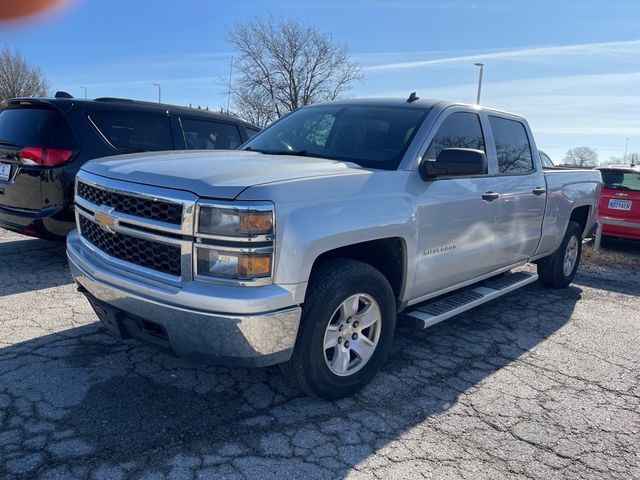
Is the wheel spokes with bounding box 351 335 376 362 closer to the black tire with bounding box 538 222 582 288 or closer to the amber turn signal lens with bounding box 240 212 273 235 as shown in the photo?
the amber turn signal lens with bounding box 240 212 273 235

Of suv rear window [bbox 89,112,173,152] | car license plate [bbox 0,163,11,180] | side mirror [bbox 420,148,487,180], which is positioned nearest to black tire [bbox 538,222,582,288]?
side mirror [bbox 420,148,487,180]

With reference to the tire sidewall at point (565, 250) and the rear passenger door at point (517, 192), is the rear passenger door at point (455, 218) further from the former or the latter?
the tire sidewall at point (565, 250)

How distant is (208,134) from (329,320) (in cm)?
496

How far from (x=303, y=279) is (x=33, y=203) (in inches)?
161

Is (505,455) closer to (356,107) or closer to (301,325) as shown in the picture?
(301,325)

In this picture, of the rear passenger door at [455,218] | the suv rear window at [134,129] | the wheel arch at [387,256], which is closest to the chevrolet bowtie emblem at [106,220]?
the wheel arch at [387,256]

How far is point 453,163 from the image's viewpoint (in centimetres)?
348

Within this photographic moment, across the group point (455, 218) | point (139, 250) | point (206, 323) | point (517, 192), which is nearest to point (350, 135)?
point (455, 218)

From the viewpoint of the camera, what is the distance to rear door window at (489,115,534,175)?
4.71 m

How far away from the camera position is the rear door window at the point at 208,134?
22.8 feet

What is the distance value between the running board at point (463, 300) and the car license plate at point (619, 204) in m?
4.66

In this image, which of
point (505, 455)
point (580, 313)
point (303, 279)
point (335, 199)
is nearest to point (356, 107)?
point (335, 199)

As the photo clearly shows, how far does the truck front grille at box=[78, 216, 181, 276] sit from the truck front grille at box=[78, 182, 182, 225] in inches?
5.5

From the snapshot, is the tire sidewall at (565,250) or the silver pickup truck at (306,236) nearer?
the silver pickup truck at (306,236)
